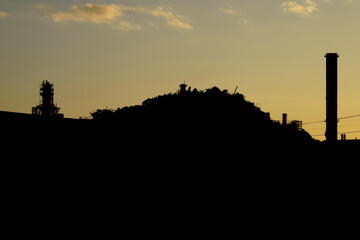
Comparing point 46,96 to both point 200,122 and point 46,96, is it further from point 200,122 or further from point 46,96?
point 200,122

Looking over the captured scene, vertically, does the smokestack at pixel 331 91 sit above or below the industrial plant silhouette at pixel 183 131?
above

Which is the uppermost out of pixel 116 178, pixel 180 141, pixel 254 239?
pixel 180 141

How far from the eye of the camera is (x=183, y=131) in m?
10.2

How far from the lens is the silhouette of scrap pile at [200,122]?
33.3ft

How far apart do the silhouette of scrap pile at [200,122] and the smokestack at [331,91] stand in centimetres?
1302

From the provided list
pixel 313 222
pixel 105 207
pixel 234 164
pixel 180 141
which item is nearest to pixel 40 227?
pixel 105 207

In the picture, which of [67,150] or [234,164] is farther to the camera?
[67,150]

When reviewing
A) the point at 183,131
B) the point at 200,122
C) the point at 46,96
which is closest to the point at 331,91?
the point at 200,122

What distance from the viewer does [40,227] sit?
9.12 metres

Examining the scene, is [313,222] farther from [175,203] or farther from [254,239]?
[175,203]

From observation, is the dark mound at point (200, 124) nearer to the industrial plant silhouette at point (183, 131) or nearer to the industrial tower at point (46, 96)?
the industrial plant silhouette at point (183, 131)

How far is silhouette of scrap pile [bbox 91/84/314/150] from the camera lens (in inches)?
400

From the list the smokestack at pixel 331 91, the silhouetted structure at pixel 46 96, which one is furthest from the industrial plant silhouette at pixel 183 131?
the silhouetted structure at pixel 46 96

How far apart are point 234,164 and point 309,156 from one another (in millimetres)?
2110
